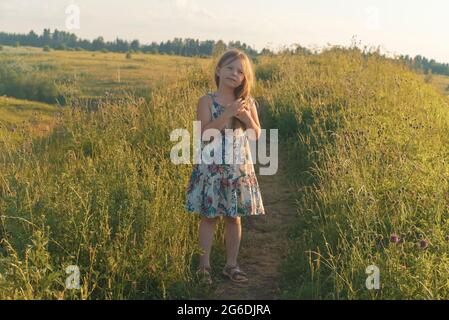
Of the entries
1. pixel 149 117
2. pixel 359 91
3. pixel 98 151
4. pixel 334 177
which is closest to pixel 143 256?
pixel 334 177

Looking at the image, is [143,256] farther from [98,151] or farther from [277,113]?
[277,113]

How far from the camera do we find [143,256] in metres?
3.37

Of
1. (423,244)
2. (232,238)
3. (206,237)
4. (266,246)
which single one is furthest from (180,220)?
(423,244)

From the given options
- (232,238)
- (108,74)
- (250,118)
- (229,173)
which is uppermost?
(108,74)

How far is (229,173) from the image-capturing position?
359 centimetres

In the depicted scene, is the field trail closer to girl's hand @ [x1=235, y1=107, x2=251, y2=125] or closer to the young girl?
the young girl

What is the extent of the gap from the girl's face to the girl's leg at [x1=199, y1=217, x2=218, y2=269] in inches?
41.2

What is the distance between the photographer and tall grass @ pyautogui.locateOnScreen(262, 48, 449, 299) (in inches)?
122

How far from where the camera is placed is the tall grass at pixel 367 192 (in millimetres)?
3096

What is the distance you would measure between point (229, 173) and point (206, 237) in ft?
1.76

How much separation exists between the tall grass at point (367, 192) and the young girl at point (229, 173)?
1.87 feet

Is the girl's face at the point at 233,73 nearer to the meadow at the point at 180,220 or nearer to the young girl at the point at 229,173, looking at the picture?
the young girl at the point at 229,173

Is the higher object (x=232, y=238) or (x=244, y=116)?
(x=244, y=116)

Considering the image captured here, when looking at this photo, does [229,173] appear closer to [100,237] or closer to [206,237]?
[206,237]
